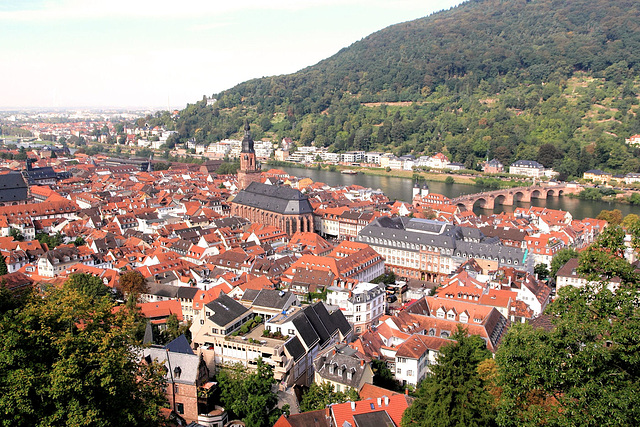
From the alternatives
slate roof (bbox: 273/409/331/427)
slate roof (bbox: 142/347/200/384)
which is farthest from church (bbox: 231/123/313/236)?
slate roof (bbox: 273/409/331/427)

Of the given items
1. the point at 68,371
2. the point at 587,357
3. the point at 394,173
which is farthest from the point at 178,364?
the point at 394,173

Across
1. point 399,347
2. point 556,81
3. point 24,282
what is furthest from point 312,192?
point 556,81

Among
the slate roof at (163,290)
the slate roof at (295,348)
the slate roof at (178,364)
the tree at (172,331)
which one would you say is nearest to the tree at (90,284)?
the slate roof at (163,290)

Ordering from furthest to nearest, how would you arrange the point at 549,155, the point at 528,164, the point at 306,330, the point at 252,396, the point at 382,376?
the point at 528,164 → the point at 549,155 → the point at 306,330 → the point at 382,376 → the point at 252,396

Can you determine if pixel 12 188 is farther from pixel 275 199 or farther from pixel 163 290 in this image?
pixel 163 290

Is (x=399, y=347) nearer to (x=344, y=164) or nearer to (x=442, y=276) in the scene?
(x=442, y=276)

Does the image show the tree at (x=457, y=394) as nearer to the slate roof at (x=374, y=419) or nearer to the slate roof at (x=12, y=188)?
the slate roof at (x=374, y=419)
